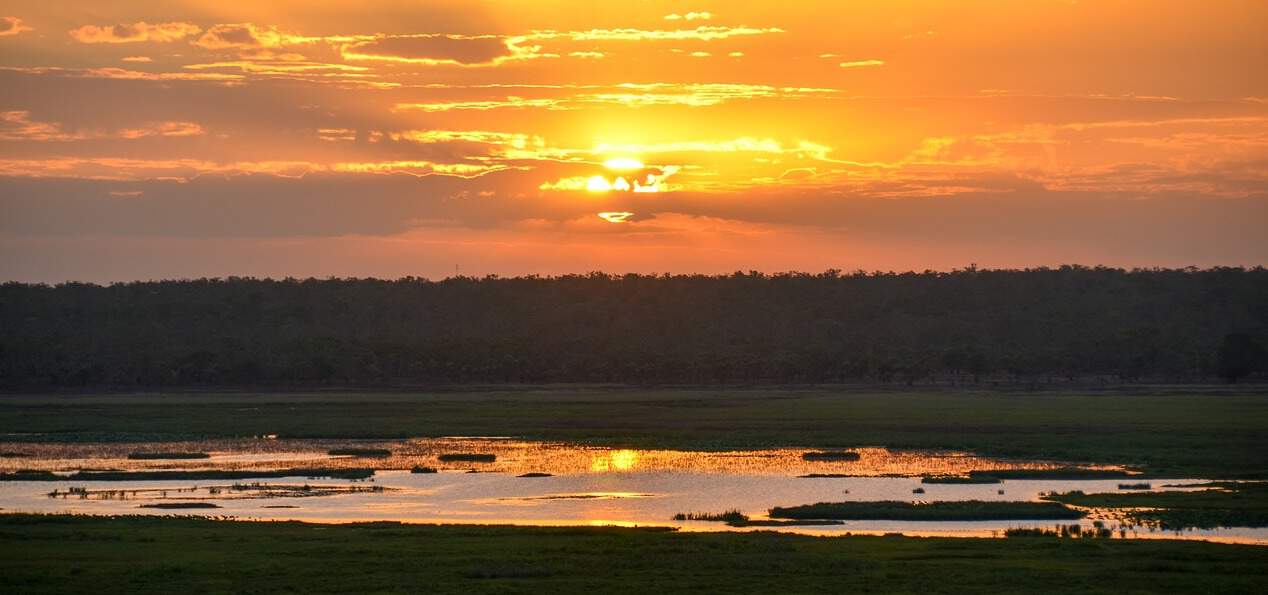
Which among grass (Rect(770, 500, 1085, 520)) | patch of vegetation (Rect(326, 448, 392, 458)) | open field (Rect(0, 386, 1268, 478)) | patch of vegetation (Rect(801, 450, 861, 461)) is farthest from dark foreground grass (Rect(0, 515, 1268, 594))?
patch of vegetation (Rect(326, 448, 392, 458))

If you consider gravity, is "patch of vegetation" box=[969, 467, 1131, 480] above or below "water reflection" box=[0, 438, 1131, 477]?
below

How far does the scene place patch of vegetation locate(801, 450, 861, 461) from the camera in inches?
2606

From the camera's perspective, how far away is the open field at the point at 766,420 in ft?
231

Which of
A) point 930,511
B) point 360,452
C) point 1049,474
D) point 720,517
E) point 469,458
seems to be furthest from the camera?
point 360,452

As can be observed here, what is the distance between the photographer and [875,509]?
4547 centimetres

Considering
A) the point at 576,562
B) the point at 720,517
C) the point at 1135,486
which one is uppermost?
the point at 1135,486

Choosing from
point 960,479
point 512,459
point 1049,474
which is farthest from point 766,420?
point 960,479

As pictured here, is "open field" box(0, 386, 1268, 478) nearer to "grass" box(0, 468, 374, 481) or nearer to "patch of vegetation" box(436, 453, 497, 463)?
"patch of vegetation" box(436, 453, 497, 463)

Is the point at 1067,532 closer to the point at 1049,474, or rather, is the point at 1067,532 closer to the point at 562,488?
the point at 1049,474

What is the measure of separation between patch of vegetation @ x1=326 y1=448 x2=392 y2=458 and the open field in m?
9.32

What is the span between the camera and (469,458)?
6669 cm

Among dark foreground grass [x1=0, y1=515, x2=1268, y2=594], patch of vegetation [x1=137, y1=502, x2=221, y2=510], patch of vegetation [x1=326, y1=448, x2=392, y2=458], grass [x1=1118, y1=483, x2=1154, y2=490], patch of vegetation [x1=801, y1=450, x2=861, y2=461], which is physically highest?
patch of vegetation [x1=326, y1=448, x2=392, y2=458]

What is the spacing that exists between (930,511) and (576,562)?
47.2 feet

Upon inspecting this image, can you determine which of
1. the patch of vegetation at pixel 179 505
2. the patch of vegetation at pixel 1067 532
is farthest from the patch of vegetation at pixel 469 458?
the patch of vegetation at pixel 1067 532
